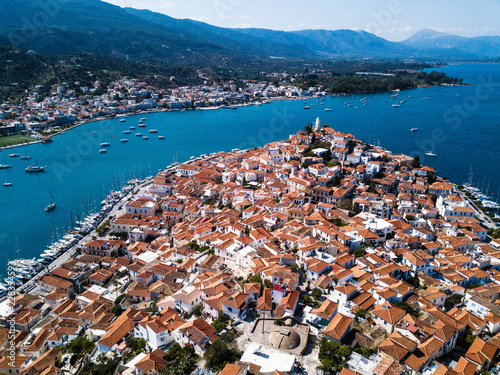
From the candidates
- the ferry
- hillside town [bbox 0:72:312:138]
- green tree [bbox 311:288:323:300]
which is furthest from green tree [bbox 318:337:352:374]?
hillside town [bbox 0:72:312:138]

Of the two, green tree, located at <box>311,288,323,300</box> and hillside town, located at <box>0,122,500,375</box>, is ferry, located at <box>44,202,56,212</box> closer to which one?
hillside town, located at <box>0,122,500,375</box>

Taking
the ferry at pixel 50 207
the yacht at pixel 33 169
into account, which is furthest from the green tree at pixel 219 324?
the yacht at pixel 33 169

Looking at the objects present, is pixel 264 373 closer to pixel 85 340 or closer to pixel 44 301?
pixel 85 340

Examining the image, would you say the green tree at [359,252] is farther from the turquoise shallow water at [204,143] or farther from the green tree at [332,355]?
the turquoise shallow water at [204,143]

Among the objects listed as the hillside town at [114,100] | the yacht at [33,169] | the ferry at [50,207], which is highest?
the hillside town at [114,100]

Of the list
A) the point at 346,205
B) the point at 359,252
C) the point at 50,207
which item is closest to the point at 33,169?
the point at 50,207

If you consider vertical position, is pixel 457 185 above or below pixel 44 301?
above

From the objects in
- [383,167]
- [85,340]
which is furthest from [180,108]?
Result: [85,340]
